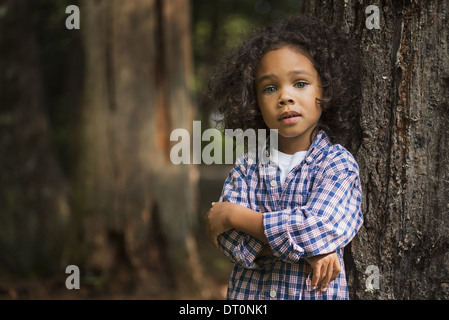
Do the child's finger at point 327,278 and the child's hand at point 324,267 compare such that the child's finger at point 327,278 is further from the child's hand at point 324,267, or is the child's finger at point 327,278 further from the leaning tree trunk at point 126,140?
the leaning tree trunk at point 126,140

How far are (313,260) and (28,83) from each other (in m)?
5.00

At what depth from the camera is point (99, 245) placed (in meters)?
5.36

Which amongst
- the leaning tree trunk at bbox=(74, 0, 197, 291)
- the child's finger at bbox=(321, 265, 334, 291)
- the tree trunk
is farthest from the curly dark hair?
the tree trunk

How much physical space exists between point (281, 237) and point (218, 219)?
32cm

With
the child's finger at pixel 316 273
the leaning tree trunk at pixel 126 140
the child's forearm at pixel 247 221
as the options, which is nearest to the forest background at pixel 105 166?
the leaning tree trunk at pixel 126 140

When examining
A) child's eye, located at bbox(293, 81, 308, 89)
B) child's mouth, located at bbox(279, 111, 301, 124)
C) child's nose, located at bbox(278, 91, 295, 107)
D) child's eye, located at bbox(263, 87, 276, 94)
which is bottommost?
child's mouth, located at bbox(279, 111, 301, 124)

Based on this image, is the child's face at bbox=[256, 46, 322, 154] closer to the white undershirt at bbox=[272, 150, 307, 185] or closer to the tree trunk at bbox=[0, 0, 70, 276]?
the white undershirt at bbox=[272, 150, 307, 185]

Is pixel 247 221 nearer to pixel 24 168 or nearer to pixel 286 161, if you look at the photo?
pixel 286 161

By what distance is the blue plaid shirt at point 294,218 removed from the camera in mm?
1900

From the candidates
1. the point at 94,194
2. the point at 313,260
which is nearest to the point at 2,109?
the point at 94,194

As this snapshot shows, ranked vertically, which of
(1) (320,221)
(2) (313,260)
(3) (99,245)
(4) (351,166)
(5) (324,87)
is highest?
(5) (324,87)

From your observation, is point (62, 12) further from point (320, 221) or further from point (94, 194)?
point (320, 221)

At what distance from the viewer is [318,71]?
2.16m

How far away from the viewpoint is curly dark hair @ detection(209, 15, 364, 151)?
2154 millimetres
